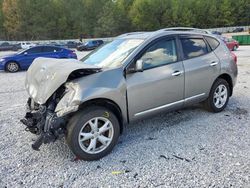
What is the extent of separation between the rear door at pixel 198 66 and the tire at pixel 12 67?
10.7m

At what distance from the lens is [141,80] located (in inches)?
147

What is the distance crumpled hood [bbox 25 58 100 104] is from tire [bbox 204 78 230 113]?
8.55 feet

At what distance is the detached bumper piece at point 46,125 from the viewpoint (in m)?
3.16

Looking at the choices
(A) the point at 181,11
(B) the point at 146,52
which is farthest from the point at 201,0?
(B) the point at 146,52

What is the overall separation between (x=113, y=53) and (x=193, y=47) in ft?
5.01

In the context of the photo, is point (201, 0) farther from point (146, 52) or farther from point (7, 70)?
point (146, 52)

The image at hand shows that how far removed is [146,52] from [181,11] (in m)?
79.2

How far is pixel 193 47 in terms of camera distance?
180 inches

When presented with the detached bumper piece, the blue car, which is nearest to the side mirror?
the detached bumper piece

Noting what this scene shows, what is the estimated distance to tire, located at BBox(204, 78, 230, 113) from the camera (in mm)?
4934

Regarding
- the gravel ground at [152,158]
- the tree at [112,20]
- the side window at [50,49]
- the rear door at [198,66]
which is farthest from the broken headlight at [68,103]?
the tree at [112,20]

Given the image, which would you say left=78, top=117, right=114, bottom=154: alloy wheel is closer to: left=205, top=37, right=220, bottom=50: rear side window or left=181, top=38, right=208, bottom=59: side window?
left=181, top=38, right=208, bottom=59: side window

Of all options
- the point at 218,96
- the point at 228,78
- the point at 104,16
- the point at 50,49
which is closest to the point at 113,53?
the point at 218,96

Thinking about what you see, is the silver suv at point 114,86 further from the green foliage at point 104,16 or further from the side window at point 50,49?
the green foliage at point 104,16
